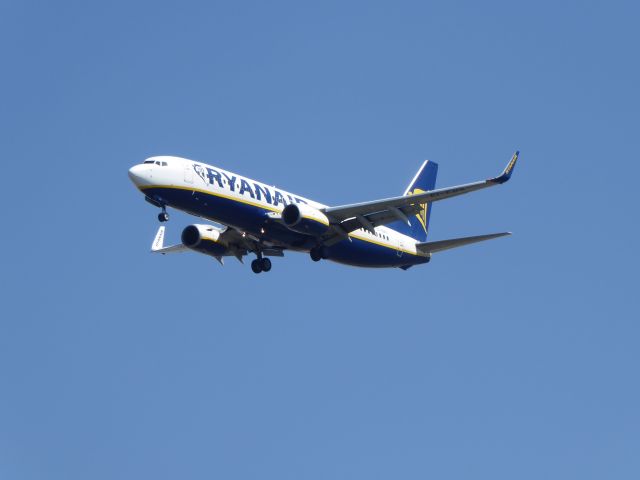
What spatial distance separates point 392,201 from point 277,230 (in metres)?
5.79

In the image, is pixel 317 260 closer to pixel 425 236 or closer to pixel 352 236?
pixel 352 236

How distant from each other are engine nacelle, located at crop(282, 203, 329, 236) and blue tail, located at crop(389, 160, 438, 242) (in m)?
8.81

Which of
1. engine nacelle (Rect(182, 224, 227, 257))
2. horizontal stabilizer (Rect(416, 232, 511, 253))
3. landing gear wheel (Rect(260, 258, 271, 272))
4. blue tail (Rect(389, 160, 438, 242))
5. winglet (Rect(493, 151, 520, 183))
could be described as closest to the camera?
winglet (Rect(493, 151, 520, 183))

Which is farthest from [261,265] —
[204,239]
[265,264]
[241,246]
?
[204,239]

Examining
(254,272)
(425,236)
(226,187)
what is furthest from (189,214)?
(425,236)

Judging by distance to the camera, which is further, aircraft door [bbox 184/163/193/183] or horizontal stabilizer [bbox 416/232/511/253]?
horizontal stabilizer [bbox 416/232/511/253]

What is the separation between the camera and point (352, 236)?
187ft

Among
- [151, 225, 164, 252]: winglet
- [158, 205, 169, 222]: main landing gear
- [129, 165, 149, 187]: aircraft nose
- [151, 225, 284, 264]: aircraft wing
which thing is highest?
[151, 225, 164, 252]: winglet

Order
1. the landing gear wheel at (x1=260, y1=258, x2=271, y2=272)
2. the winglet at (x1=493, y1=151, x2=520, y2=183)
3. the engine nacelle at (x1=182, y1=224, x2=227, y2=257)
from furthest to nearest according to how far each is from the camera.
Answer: the landing gear wheel at (x1=260, y1=258, x2=271, y2=272)
the engine nacelle at (x1=182, y1=224, x2=227, y2=257)
the winglet at (x1=493, y1=151, x2=520, y2=183)

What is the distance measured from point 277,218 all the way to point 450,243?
9697 mm

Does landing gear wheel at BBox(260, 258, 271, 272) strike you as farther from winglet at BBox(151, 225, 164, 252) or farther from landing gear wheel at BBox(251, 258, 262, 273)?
winglet at BBox(151, 225, 164, 252)

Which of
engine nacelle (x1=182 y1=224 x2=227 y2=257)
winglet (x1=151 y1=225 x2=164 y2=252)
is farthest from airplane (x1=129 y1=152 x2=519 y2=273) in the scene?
winglet (x1=151 y1=225 x2=164 y2=252)

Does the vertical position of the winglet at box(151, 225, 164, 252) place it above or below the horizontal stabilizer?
above

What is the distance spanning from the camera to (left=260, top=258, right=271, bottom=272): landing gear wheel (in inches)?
2271
